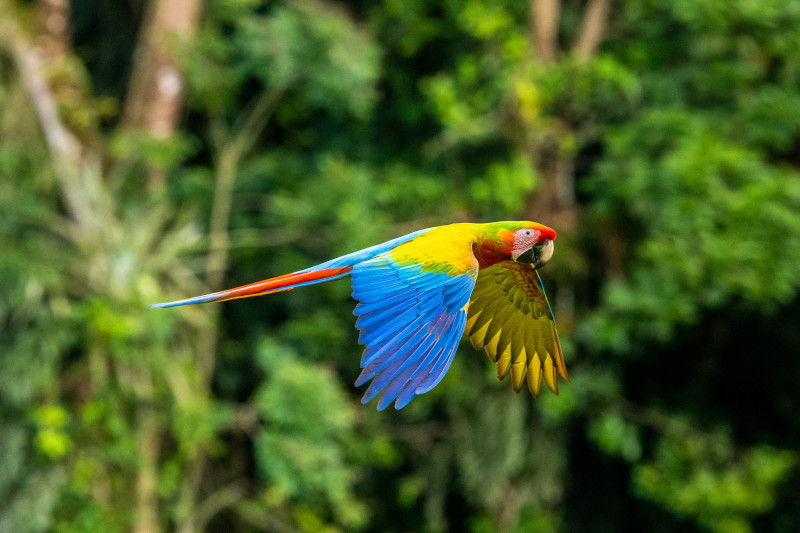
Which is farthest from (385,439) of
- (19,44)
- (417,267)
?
Answer: (417,267)

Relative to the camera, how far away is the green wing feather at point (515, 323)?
211 centimetres

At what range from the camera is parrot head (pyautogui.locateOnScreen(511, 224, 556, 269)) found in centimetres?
201

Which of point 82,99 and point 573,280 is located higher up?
point 82,99

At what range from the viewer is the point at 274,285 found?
1.81m

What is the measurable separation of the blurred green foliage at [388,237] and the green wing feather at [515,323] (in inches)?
101

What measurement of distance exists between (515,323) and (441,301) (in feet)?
1.19

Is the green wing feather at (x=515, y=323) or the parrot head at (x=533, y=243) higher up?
the parrot head at (x=533, y=243)

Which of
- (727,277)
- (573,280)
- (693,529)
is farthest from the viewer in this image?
(693,529)

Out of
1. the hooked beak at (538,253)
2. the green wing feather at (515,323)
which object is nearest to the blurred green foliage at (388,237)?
the green wing feather at (515,323)

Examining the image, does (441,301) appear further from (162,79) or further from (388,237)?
(162,79)

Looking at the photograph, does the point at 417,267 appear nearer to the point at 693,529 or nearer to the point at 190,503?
the point at 190,503

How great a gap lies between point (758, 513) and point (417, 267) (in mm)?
3935

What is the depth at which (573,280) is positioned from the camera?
5238 millimetres

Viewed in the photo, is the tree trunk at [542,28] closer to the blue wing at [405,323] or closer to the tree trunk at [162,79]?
the tree trunk at [162,79]
